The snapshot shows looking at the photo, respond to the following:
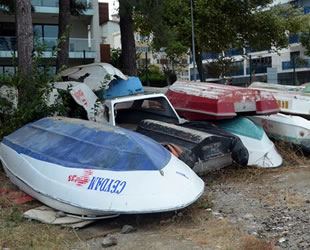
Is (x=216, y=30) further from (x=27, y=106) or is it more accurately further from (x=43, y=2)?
(x=27, y=106)

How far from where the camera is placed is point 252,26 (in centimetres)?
2139

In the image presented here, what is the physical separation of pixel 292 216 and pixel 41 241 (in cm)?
287

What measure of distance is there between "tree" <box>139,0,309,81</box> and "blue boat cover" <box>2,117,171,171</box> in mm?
14941

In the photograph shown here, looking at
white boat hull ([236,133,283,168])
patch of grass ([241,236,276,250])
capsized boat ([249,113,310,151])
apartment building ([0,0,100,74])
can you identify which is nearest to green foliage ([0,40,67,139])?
white boat hull ([236,133,283,168])

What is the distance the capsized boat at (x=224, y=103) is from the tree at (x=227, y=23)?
1210 centimetres

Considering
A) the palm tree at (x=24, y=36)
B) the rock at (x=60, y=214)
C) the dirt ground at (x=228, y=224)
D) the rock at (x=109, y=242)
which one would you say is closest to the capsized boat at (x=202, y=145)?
the dirt ground at (x=228, y=224)

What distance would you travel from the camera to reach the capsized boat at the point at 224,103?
827cm

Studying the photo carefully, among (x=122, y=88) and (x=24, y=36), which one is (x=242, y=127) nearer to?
(x=122, y=88)

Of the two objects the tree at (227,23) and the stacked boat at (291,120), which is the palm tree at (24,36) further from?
the tree at (227,23)

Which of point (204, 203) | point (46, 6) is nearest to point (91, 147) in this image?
point (204, 203)

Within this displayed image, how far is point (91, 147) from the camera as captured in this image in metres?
5.70

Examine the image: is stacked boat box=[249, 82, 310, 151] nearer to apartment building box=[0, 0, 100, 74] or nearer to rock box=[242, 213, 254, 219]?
rock box=[242, 213, 254, 219]

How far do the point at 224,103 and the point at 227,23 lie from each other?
13.7 meters

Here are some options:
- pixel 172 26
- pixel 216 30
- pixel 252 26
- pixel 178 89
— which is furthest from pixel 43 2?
pixel 178 89
